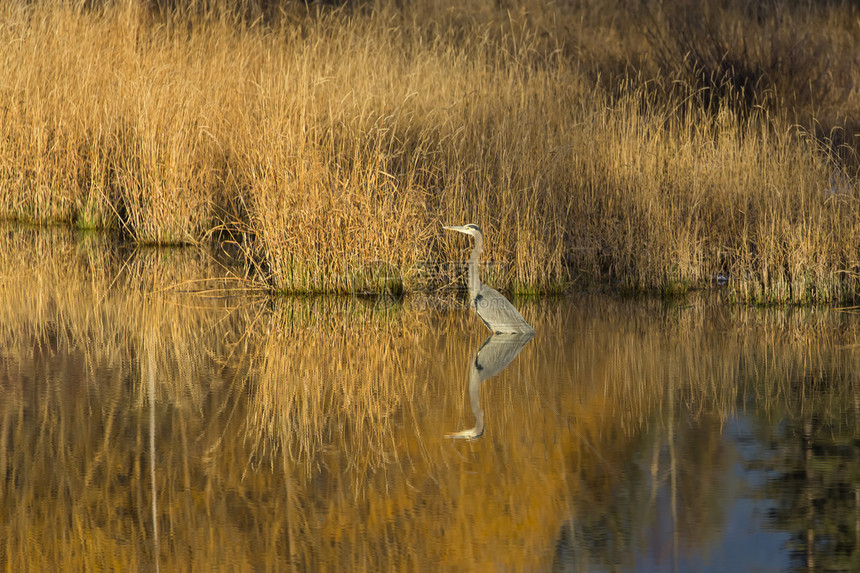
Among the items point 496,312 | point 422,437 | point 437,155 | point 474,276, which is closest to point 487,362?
point 496,312

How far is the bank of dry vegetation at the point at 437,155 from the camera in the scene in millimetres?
9688

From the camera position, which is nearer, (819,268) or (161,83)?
(819,268)

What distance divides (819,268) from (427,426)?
186 inches

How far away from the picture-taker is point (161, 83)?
43.6 feet

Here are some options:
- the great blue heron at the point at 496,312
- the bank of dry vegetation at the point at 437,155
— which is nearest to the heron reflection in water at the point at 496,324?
the great blue heron at the point at 496,312

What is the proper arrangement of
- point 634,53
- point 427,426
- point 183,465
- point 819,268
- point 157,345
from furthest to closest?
point 634,53 → point 819,268 → point 157,345 → point 427,426 → point 183,465

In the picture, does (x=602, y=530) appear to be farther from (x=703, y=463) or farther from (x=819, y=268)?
(x=819, y=268)

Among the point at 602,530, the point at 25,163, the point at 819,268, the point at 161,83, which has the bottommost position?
the point at 602,530

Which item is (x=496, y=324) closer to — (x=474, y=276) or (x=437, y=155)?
(x=474, y=276)

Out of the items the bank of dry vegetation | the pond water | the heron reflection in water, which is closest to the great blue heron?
the heron reflection in water

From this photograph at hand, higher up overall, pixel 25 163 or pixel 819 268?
pixel 25 163

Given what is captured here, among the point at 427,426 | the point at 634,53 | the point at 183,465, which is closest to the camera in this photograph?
the point at 183,465

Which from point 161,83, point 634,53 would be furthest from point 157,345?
point 634,53

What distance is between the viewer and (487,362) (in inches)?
297
